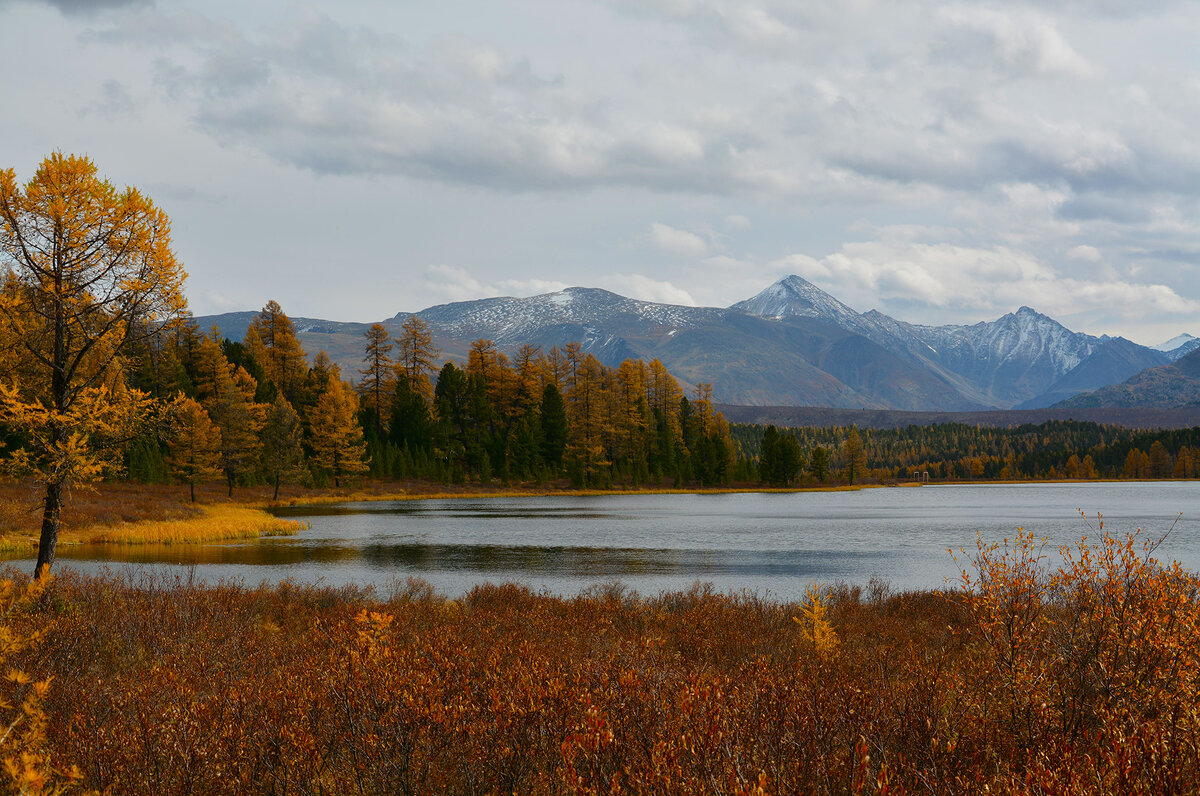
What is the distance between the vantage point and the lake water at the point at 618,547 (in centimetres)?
2489

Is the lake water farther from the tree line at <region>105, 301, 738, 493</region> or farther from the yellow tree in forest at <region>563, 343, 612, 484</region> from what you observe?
the yellow tree in forest at <region>563, 343, 612, 484</region>

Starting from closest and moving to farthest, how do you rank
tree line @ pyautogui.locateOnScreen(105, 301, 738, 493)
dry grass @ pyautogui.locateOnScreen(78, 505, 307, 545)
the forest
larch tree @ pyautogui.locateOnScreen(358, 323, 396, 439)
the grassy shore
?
the forest, the grassy shore, dry grass @ pyautogui.locateOnScreen(78, 505, 307, 545), tree line @ pyautogui.locateOnScreen(105, 301, 738, 493), larch tree @ pyautogui.locateOnScreen(358, 323, 396, 439)

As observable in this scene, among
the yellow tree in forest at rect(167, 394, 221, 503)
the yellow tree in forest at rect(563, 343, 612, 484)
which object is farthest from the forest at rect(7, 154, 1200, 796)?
the yellow tree in forest at rect(563, 343, 612, 484)

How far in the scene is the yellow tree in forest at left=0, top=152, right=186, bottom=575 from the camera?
13766 millimetres

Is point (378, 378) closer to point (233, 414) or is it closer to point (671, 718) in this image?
point (233, 414)

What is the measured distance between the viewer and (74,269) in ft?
47.2

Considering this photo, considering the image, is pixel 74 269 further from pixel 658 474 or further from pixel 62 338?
pixel 658 474

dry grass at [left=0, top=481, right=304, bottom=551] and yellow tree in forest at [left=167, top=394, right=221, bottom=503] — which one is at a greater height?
yellow tree in forest at [left=167, top=394, right=221, bottom=503]

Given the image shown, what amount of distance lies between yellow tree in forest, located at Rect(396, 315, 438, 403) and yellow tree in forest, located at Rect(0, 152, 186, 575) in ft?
216

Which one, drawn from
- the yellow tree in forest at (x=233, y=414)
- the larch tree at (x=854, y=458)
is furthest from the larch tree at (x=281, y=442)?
the larch tree at (x=854, y=458)

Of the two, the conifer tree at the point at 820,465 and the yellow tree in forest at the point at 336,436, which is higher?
the yellow tree in forest at the point at 336,436

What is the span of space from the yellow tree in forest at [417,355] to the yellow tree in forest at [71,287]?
65.9 metres

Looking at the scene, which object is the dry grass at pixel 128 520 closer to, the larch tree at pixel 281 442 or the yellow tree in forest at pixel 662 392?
the larch tree at pixel 281 442

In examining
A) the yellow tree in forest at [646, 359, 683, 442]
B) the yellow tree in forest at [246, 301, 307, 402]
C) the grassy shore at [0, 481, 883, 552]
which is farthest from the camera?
the yellow tree in forest at [646, 359, 683, 442]
